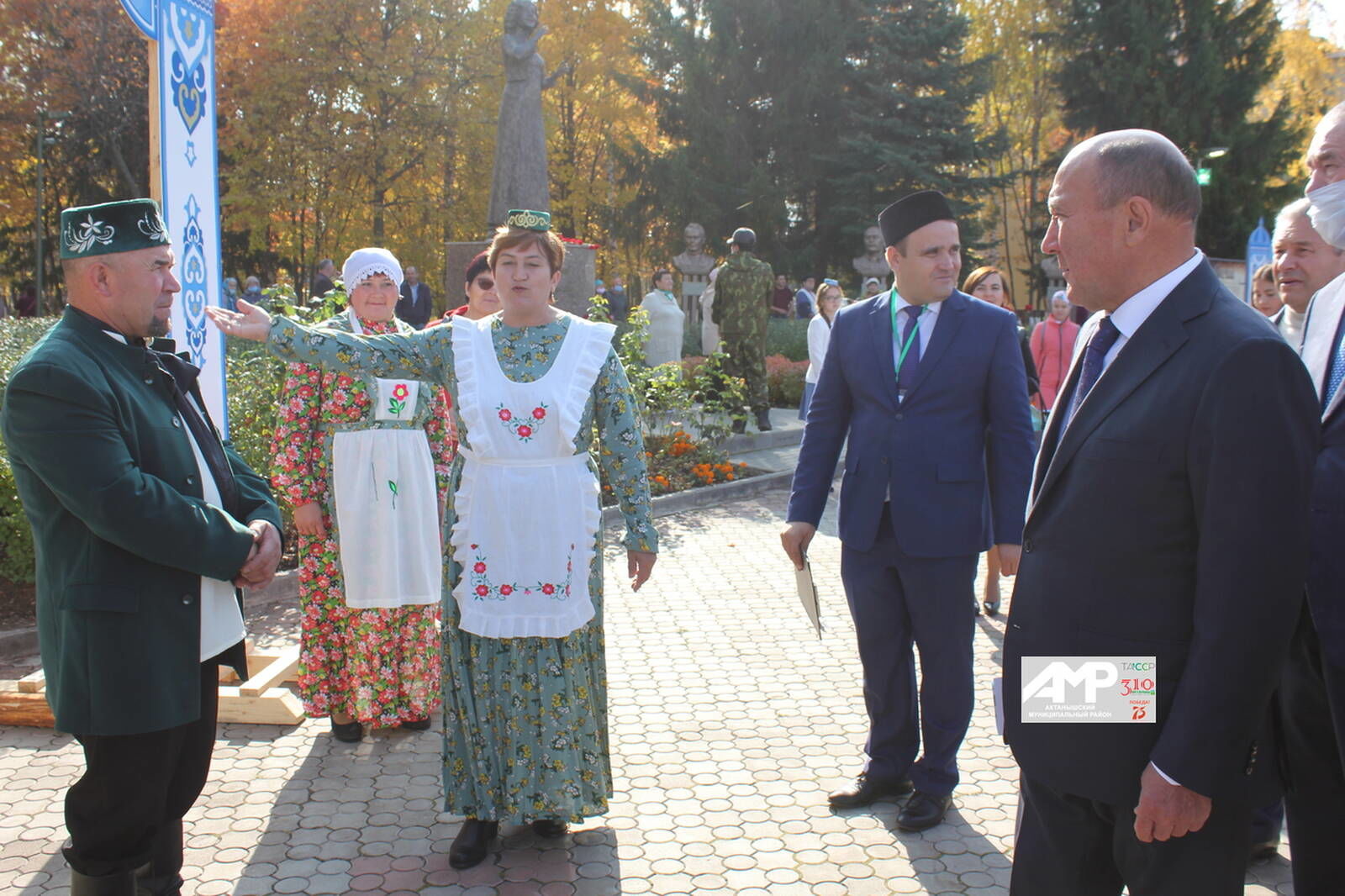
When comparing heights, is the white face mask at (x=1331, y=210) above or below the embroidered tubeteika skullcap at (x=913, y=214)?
below

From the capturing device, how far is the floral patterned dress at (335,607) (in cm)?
481

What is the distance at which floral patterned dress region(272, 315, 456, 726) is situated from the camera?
15.8 feet

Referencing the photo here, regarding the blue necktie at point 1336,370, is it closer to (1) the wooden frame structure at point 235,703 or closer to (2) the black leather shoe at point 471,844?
(2) the black leather shoe at point 471,844

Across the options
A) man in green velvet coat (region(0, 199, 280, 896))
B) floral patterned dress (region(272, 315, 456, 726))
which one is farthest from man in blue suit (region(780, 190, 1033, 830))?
man in green velvet coat (region(0, 199, 280, 896))

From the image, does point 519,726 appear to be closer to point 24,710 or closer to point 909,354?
point 909,354

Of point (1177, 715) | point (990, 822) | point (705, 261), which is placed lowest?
point (990, 822)

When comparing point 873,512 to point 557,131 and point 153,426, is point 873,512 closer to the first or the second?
point 153,426

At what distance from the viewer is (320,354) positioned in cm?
350

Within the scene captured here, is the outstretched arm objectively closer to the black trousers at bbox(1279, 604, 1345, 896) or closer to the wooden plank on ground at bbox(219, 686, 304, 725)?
the wooden plank on ground at bbox(219, 686, 304, 725)

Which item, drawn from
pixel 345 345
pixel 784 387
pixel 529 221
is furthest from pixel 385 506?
pixel 784 387

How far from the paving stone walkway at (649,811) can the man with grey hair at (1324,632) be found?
1.20m

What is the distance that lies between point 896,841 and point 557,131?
3511 centimetres

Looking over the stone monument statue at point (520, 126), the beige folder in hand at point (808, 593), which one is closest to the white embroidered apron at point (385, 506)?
the beige folder in hand at point (808, 593)

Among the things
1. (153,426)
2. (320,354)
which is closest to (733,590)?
(320,354)
